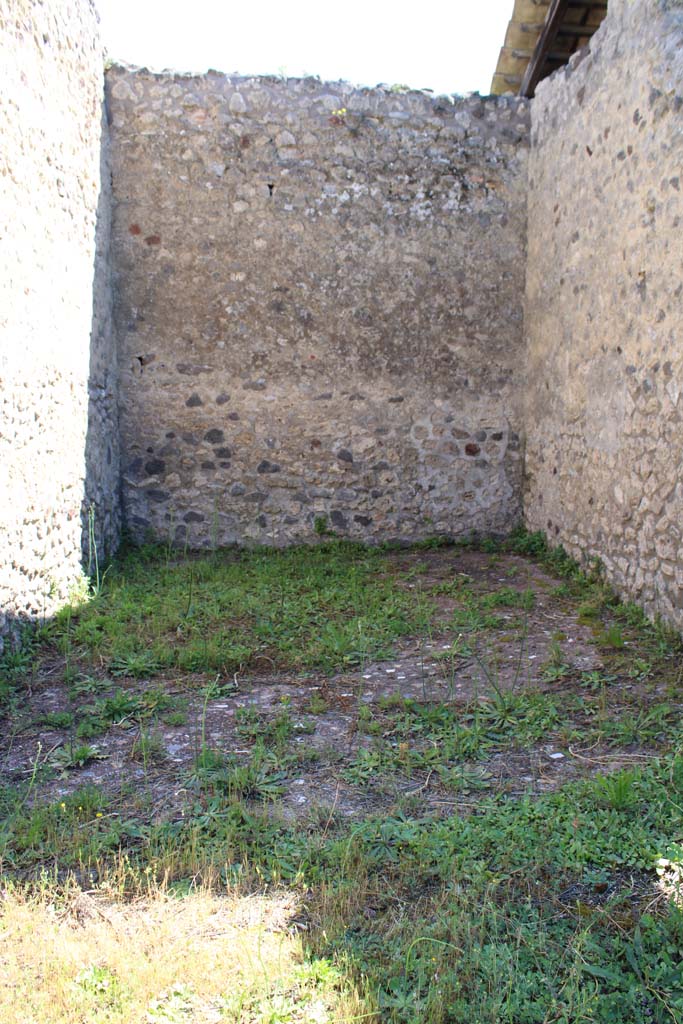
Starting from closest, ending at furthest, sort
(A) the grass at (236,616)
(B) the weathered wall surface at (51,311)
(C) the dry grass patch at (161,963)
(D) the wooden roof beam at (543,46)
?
1. (C) the dry grass patch at (161,963)
2. (A) the grass at (236,616)
3. (B) the weathered wall surface at (51,311)
4. (D) the wooden roof beam at (543,46)

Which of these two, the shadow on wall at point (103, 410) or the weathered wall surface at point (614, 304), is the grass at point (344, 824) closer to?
the weathered wall surface at point (614, 304)

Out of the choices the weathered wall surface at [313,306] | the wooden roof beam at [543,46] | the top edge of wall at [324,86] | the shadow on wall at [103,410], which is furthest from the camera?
the wooden roof beam at [543,46]

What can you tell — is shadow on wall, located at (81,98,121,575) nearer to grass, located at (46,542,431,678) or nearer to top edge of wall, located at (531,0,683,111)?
grass, located at (46,542,431,678)

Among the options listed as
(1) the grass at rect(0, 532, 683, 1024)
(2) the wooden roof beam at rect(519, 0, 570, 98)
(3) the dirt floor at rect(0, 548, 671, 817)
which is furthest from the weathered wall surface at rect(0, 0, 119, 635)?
(2) the wooden roof beam at rect(519, 0, 570, 98)

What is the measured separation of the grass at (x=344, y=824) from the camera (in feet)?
7.09

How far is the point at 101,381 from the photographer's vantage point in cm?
646

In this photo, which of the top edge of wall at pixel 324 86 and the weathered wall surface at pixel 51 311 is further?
the top edge of wall at pixel 324 86

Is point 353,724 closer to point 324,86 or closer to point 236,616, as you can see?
point 236,616

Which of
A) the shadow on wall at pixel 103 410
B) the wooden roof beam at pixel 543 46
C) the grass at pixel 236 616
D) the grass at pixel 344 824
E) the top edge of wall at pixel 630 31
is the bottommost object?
the grass at pixel 236 616

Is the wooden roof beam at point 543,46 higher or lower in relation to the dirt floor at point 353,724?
higher

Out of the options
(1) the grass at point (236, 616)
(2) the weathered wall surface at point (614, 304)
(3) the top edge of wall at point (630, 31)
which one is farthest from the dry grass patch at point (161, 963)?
(3) the top edge of wall at point (630, 31)

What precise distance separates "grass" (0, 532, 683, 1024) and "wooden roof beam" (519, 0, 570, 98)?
5.51 m

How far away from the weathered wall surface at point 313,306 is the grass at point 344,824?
2.05m

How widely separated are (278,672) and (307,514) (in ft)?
9.28
